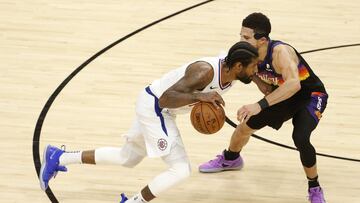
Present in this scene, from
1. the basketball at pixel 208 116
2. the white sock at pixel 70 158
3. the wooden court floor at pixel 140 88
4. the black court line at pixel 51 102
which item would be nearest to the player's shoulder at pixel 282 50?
the basketball at pixel 208 116

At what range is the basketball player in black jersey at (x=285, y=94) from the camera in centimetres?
682

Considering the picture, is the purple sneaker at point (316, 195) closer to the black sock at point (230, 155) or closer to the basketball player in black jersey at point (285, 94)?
the basketball player in black jersey at point (285, 94)

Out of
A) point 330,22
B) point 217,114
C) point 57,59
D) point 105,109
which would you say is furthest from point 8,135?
point 330,22

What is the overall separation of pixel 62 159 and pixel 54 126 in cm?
167

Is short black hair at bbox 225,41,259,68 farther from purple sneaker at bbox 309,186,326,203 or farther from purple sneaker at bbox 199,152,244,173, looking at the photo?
purple sneaker at bbox 199,152,244,173

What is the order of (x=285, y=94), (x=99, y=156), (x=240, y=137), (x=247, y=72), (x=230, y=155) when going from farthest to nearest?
(x=230, y=155), (x=240, y=137), (x=99, y=156), (x=285, y=94), (x=247, y=72)

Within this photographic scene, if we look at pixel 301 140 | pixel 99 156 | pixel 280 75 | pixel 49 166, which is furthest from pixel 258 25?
pixel 49 166

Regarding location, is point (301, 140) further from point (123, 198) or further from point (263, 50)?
point (123, 198)

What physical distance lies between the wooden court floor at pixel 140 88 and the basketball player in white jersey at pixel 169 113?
22.2 inches

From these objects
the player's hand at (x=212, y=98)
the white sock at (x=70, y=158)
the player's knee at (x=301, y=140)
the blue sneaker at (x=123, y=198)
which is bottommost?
the blue sneaker at (x=123, y=198)

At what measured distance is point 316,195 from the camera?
729 centimetres

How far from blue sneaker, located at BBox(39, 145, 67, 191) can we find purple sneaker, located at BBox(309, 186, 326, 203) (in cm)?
238

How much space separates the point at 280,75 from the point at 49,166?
232cm

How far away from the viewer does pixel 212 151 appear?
8516 mm
